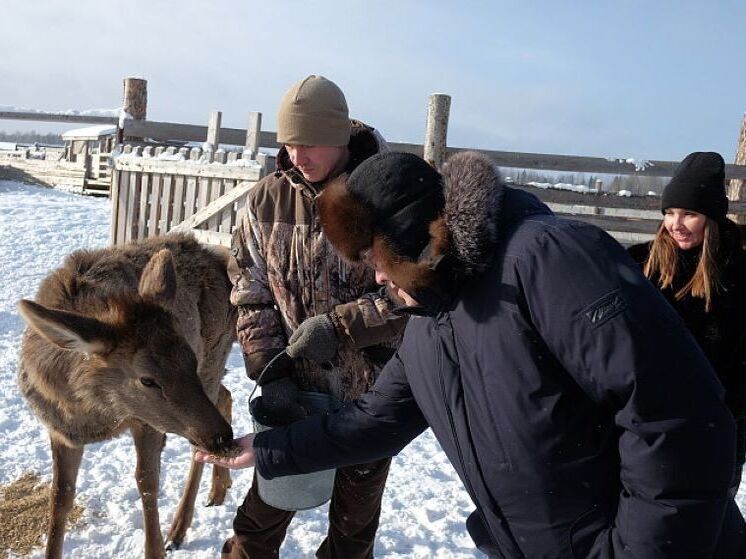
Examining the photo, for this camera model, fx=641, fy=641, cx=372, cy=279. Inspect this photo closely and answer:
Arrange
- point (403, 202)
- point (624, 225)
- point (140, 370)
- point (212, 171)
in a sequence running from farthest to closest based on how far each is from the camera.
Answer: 1. point (624, 225)
2. point (212, 171)
3. point (140, 370)
4. point (403, 202)

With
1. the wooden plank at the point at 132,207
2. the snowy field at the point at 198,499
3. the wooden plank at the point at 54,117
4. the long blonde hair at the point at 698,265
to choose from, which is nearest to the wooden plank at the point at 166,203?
the wooden plank at the point at 132,207

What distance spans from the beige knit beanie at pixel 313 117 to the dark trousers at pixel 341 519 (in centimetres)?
161

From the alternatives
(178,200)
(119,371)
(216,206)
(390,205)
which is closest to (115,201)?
(178,200)

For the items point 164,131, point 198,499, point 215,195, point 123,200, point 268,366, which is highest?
point 164,131

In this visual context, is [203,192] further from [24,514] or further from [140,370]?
[140,370]

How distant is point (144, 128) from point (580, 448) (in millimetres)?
10485

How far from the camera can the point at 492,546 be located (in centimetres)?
215

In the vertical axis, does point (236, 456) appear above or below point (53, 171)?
below

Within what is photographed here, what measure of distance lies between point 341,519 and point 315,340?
1.02 meters

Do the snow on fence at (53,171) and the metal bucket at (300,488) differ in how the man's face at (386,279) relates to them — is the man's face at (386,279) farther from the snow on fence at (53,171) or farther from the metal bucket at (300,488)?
the snow on fence at (53,171)

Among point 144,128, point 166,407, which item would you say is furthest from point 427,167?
point 144,128

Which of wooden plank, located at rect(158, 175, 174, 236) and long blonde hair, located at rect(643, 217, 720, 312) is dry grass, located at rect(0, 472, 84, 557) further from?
wooden plank, located at rect(158, 175, 174, 236)

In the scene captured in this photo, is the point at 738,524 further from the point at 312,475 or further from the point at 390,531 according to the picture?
the point at 390,531

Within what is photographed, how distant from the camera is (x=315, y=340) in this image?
2949 mm
